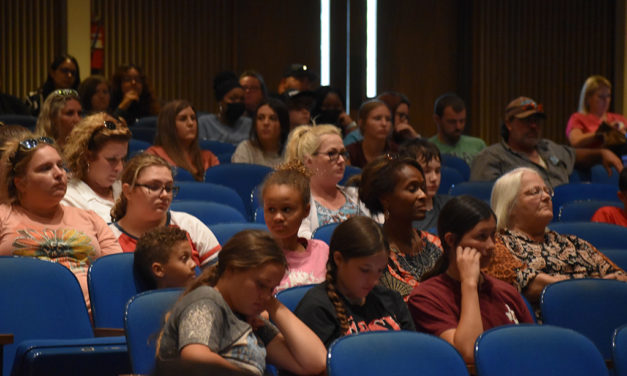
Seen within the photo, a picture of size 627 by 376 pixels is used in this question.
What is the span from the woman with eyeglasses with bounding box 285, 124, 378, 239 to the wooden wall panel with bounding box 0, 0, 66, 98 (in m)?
3.94

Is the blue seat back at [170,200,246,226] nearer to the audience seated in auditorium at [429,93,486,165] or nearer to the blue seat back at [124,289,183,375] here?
the blue seat back at [124,289,183,375]

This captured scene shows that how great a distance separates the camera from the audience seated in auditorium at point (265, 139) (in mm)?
4965

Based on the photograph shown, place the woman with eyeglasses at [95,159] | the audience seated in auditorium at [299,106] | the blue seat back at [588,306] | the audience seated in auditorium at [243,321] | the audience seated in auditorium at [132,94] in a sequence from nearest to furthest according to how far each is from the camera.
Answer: the audience seated in auditorium at [243,321] < the blue seat back at [588,306] < the woman with eyeglasses at [95,159] < the audience seated in auditorium at [299,106] < the audience seated in auditorium at [132,94]

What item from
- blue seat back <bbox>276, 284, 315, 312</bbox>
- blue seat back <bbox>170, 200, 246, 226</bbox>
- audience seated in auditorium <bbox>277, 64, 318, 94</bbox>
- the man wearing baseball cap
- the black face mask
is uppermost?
audience seated in auditorium <bbox>277, 64, 318, 94</bbox>

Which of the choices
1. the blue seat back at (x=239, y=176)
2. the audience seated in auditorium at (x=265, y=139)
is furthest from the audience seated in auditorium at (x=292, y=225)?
the audience seated in auditorium at (x=265, y=139)

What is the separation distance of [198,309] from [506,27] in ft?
22.1

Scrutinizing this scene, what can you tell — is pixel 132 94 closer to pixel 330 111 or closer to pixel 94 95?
pixel 94 95

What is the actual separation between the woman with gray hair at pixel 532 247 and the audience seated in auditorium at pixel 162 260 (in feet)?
3.44

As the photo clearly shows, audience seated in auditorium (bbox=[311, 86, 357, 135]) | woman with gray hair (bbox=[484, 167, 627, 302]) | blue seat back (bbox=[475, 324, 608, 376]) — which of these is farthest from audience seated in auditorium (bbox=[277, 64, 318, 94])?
blue seat back (bbox=[475, 324, 608, 376])

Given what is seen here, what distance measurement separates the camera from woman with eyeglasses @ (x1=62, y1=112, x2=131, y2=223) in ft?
11.3

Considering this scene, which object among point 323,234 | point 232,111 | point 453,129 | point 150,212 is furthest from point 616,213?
point 232,111

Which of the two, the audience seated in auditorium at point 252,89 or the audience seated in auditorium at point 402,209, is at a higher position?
the audience seated in auditorium at point 252,89

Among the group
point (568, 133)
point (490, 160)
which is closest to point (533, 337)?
point (490, 160)

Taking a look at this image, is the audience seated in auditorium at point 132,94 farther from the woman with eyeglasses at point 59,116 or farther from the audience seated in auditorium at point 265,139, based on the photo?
the woman with eyeglasses at point 59,116
